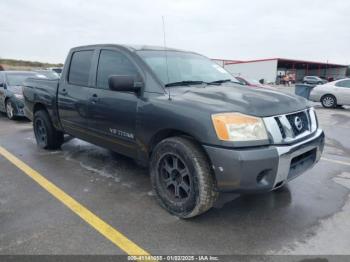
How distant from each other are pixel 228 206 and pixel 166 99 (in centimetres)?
140

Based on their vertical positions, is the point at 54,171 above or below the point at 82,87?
below

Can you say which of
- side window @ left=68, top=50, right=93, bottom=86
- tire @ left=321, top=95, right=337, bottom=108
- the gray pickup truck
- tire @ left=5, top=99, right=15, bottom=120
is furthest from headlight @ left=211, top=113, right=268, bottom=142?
tire @ left=321, top=95, right=337, bottom=108

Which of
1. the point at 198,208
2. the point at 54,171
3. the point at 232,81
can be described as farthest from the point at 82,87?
the point at 198,208

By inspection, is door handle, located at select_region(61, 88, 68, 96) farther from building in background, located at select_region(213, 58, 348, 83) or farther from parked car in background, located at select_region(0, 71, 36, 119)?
building in background, located at select_region(213, 58, 348, 83)

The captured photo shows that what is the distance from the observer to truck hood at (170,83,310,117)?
116 inches

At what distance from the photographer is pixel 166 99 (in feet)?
10.9

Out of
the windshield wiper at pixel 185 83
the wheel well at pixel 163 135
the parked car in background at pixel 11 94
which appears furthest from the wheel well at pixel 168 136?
the parked car in background at pixel 11 94

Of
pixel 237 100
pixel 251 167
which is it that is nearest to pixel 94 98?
pixel 237 100

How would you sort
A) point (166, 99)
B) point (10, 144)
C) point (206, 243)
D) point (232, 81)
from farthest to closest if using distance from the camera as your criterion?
point (10, 144) → point (232, 81) → point (166, 99) → point (206, 243)

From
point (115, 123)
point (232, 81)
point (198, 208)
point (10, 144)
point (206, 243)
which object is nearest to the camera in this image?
point (206, 243)

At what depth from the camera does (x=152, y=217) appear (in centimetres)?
331

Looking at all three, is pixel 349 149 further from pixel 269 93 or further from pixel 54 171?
pixel 54 171

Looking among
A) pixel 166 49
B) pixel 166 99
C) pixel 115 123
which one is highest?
pixel 166 49

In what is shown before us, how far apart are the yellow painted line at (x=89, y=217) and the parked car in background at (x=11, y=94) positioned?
492 centimetres
